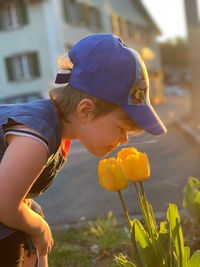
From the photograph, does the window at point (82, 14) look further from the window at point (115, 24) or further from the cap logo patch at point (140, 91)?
the cap logo patch at point (140, 91)

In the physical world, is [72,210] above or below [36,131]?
below

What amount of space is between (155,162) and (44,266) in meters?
5.53

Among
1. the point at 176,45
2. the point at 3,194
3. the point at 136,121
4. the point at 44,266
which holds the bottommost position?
the point at 176,45

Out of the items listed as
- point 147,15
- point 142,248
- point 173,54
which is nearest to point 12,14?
point 147,15

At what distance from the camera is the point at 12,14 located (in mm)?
26312

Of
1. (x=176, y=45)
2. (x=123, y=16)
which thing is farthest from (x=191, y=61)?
(x=176, y=45)

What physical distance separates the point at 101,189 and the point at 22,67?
799 inches

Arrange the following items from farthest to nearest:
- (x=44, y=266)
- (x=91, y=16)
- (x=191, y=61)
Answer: (x=91, y=16) → (x=191, y=61) → (x=44, y=266)

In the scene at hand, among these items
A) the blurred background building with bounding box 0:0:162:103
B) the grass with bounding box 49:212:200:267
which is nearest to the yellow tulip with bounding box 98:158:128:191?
the grass with bounding box 49:212:200:267

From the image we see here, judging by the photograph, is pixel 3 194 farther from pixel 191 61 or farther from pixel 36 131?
pixel 191 61

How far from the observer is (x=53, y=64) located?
25.0m

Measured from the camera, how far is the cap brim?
6.66 ft

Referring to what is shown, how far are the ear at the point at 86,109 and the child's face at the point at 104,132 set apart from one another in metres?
0.02

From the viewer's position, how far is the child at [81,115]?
1.94 metres
